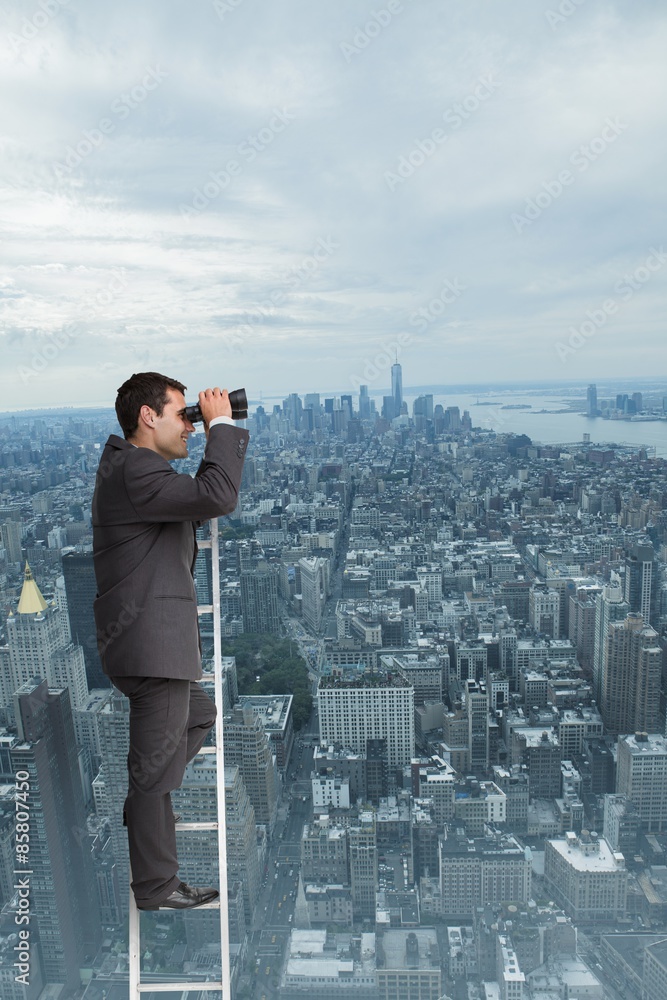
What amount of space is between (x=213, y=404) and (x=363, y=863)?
77.4 inches

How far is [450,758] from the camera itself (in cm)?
288

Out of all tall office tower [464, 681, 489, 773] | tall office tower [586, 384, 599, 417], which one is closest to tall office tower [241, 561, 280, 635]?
tall office tower [464, 681, 489, 773]

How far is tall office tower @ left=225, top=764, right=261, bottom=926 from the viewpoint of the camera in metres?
1.90

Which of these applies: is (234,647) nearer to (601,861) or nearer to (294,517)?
(601,861)

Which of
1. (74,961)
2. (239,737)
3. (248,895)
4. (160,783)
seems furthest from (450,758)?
(160,783)

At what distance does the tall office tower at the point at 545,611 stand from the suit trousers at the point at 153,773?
316 centimetres

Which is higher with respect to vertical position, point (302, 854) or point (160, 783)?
point (160, 783)

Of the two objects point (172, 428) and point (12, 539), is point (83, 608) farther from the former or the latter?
point (172, 428)

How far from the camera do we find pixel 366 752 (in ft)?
9.41

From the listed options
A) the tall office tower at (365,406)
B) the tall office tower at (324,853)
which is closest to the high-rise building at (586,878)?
the tall office tower at (324,853)

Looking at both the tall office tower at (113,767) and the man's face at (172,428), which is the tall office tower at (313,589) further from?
the man's face at (172,428)

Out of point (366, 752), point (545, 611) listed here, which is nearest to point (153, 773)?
point (366, 752)

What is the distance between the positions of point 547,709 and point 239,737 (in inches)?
59.3

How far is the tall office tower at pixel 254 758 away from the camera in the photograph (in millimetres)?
2311
